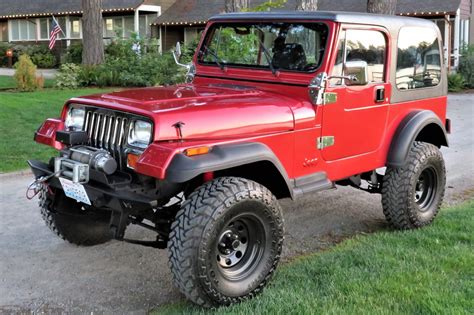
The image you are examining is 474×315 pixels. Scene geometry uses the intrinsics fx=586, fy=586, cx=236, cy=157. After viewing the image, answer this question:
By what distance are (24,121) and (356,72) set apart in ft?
26.7

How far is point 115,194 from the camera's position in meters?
3.76

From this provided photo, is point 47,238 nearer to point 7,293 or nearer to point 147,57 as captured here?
point 7,293

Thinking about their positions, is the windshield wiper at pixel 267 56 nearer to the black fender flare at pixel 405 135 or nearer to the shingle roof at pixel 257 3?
the black fender flare at pixel 405 135

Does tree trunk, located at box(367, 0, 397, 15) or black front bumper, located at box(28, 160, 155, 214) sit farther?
tree trunk, located at box(367, 0, 397, 15)

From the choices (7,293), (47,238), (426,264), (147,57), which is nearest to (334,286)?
(426,264)

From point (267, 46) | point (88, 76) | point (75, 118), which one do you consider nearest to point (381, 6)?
point (88, 76)

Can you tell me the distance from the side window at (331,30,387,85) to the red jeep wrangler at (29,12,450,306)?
0.02 meters

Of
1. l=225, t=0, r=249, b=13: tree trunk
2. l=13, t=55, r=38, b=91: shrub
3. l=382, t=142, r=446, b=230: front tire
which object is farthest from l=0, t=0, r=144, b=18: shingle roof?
l=382, t=142, r=446, b=230: front tire

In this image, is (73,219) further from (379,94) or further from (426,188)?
(426,188)

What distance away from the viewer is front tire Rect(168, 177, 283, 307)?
3566 mm

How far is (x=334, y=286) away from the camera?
3949 mm

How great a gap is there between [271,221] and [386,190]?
1755 millimetres

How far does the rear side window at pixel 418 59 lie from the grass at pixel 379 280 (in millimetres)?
1402

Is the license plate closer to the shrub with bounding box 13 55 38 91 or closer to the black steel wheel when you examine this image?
the black steel wheel
